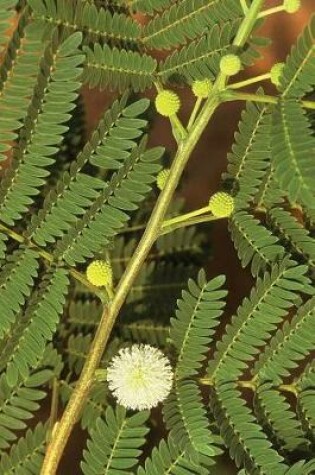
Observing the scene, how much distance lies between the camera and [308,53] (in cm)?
63

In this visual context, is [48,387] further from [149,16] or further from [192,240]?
[149,16]

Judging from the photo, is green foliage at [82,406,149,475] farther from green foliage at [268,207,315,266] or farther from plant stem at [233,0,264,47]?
plant stem at [233,0,264,47]

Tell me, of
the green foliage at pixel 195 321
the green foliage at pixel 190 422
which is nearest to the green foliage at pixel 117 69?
the green foliage at pixel 195 321

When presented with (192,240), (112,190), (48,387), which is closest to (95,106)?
(192,240)

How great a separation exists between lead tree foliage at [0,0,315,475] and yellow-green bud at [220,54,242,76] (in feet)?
0.08

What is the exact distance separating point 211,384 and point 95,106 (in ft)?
2.58

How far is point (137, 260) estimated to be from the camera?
0.74 metres

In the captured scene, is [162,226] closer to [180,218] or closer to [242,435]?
[180,218]

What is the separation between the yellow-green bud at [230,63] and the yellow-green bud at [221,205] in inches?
4.9

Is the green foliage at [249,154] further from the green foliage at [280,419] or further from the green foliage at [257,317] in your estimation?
the green foliage at [280,419]

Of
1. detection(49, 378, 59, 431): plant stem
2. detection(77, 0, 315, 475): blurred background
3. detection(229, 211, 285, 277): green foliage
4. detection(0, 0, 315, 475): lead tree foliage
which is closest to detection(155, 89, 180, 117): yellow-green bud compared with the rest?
detection(0, 0, 315, 475): lead tree foliage

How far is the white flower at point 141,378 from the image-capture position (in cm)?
72

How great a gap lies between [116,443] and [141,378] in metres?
0.08

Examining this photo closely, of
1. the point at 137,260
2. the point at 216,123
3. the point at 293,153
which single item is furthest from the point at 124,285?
the point at 216,123
